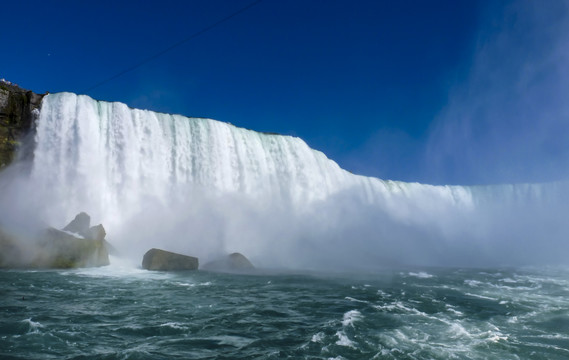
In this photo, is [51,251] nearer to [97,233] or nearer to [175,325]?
[97,233]

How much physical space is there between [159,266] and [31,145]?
34.9ft

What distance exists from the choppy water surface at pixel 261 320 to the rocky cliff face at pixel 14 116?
10155 mm

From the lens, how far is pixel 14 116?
2062 cm

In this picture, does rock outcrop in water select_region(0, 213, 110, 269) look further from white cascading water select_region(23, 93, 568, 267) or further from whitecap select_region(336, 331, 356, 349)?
whitecap select_region(336, 331, 356, 349)

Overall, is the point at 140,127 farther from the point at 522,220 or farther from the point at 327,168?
the point at 522,220

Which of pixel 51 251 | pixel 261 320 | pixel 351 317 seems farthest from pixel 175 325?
pixel 51 251

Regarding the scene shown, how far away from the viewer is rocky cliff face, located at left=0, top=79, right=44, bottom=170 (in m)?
20.0

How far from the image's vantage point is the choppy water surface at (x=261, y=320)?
240 inches

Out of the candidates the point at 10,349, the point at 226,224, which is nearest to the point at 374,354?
the point at 10,349

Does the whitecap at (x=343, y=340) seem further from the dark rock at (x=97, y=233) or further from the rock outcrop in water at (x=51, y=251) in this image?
the dark rock at (x=97, y=233)

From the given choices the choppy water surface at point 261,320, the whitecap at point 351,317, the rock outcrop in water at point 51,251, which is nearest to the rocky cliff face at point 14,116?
the rock outcrop in water at point 51,251

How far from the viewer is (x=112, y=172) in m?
21.2

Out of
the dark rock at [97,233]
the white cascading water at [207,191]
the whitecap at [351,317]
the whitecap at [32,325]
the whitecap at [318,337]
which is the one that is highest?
the white cascading water at [207,191]

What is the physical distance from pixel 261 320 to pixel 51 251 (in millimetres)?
10183
